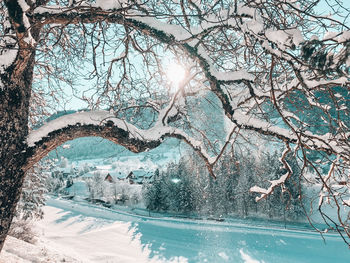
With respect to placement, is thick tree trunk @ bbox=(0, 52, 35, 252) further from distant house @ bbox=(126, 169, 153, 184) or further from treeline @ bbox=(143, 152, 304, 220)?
distant house @ bbox=(126, 169, 153, 184)

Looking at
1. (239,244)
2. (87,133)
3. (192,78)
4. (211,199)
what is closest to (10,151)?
(87,133)

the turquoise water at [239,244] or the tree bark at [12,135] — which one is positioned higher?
the tree bark at [12,135]

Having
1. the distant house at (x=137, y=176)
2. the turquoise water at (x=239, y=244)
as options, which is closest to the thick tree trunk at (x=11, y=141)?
the turquoise water at (x=239, y=244)

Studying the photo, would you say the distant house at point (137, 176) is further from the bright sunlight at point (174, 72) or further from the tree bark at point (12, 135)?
the tree bark at point (12, 135)

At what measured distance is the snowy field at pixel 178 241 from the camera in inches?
728

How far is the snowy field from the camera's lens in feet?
60.7

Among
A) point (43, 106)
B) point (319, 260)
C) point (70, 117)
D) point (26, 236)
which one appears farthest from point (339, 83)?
point (319, 260)

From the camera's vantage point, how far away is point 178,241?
2341cm

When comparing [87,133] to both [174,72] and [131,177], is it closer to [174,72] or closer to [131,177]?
[174,72]

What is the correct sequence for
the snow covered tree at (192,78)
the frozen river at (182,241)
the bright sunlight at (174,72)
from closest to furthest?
the snow covered tree at (192,78), the bright sunlight at (174,72), the frozen river at (182,241)

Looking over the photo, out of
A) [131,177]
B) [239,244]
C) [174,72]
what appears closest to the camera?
[174,72]

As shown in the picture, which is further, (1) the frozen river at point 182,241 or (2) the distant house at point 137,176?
(2) the distant house at point 137,176

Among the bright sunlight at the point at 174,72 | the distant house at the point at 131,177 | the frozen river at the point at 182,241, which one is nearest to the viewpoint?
the bright sunlight at the point at 174,72

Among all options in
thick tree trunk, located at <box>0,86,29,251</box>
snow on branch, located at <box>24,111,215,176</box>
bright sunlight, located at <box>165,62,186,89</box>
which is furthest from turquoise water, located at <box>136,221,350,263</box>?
thick tree trunk, located at <box>0,86,29,251</box>
